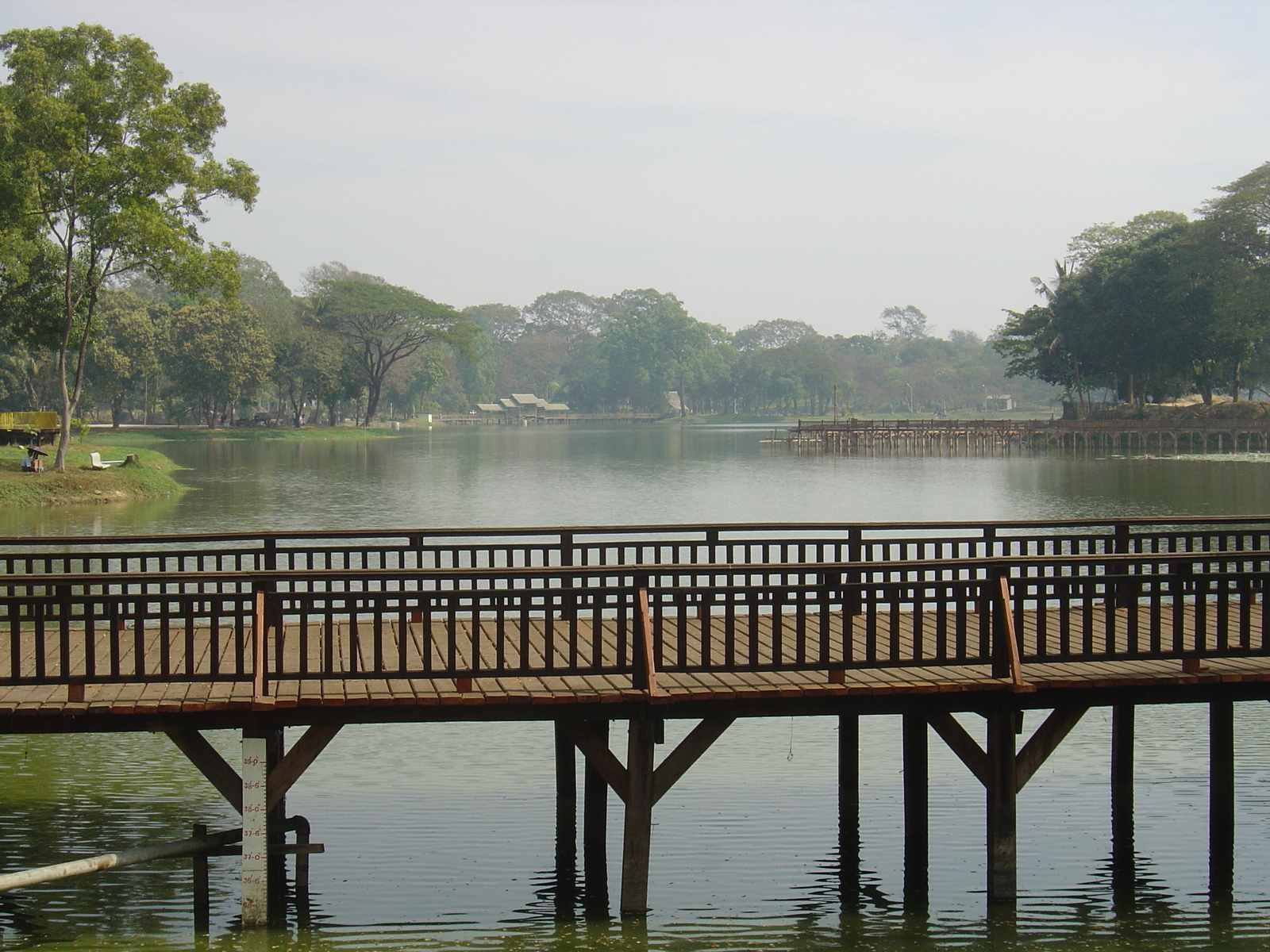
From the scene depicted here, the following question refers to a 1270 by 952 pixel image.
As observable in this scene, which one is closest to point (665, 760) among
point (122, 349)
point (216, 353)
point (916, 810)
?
point (916, 810)

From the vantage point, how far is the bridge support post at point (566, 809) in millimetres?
9125

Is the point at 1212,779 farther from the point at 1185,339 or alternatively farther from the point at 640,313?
the point at 640,313

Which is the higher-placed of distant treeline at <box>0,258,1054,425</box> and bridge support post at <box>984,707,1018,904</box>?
distant treeline at <box>0,258,1054,425</box>

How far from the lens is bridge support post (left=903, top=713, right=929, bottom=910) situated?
8.73 m

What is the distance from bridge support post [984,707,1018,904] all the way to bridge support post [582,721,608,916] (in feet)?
8.49

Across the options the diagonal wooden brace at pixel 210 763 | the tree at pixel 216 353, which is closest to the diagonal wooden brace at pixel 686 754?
the diagonal wooden brace at pixel 210 763

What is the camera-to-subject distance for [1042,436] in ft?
273

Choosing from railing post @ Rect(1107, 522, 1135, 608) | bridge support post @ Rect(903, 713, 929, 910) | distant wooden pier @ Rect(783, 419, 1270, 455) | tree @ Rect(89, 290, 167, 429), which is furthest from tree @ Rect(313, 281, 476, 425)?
bridge support post @ Rect(903, 713, 929, 910)

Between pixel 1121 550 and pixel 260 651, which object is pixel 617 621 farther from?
pixel 1121 550

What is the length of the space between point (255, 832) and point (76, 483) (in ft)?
114

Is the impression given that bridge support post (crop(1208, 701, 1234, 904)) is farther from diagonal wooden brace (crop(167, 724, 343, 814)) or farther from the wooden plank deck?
diagonal wooden brace (crop(167, 724, 343, 814))

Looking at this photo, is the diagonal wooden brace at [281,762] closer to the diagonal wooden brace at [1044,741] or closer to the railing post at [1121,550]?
the diagonal wooden brace at [1044,741]

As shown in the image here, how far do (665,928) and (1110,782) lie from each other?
4.71m

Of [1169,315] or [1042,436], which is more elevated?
[1169,315]
